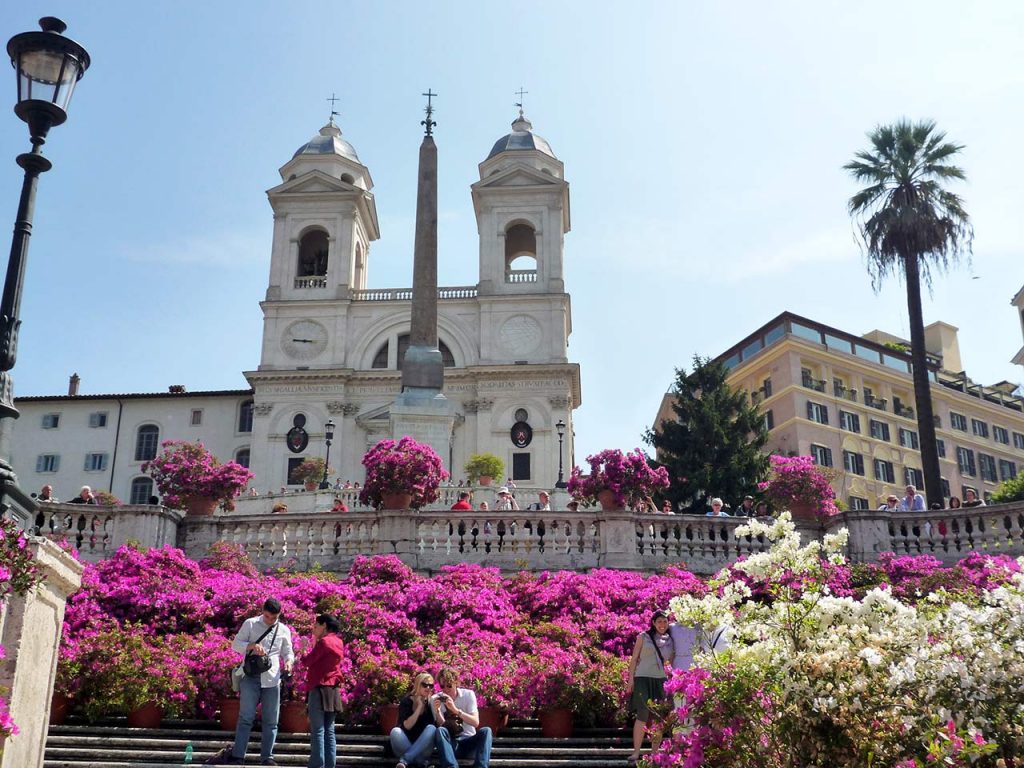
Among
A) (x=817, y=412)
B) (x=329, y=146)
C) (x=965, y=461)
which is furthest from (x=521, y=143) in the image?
(x=965, y=461)

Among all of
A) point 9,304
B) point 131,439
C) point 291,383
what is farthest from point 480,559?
point 131,439

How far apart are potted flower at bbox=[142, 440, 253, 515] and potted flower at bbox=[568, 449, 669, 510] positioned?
6.53 m

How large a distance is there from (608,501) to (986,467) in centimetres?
6371

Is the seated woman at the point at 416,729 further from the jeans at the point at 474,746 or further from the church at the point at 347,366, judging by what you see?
the church at the point at 347,366

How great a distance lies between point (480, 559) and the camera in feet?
62.1

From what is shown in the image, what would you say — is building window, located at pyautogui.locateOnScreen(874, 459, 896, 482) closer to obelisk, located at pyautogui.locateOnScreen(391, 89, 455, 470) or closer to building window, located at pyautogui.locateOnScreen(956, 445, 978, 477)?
building window, located at pyautogui.locateOnScreen(956, 445, 978, 477)

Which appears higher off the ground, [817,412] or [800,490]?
[817,412]

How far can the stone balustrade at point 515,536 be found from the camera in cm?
1892

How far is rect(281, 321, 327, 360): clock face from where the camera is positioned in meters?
63.7

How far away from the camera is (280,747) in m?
11.3

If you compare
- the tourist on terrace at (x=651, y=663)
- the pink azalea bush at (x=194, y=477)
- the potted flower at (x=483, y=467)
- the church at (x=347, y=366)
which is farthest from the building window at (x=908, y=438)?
the tourist on terrace at (x=651, y=663)

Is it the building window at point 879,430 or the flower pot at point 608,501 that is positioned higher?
the building window at point 879,430

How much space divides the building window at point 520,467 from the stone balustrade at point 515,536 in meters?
39.5

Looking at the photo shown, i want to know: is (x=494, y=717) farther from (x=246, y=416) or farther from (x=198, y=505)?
(x=246, y=416)
